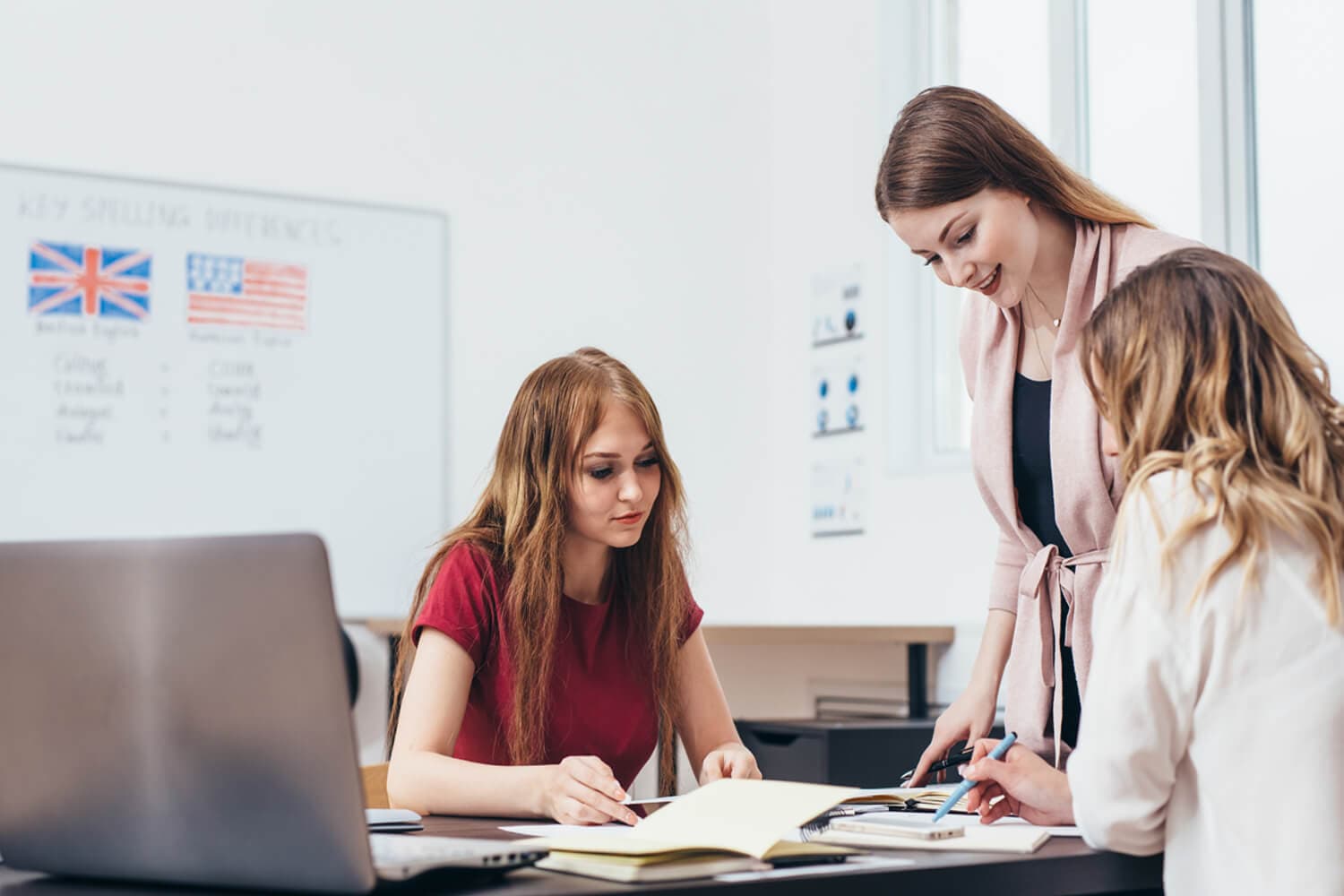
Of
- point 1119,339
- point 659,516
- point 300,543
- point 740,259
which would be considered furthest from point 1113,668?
point 740,259

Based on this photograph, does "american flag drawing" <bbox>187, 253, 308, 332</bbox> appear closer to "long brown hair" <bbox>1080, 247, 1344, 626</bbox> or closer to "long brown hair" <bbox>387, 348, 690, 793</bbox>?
"long brown hair" <bbox>387, 348, 690, 793</bbox>

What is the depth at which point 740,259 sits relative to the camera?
3.99m

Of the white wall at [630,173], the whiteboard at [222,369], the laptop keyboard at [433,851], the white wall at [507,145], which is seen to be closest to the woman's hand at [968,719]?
the laptop keyboard at [433,851]

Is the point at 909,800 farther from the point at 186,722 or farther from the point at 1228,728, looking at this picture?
the point at 186,722

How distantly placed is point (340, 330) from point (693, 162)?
1102 millimetres

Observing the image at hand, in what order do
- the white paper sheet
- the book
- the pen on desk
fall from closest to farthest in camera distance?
the book, the white paper sheet, the pen on desk

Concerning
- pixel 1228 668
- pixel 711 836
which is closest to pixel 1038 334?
pixel 1228 668

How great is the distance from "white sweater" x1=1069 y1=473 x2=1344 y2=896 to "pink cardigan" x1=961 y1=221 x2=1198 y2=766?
0.47 metres

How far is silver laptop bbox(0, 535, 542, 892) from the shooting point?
2.64ft

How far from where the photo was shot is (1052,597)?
1528 mm

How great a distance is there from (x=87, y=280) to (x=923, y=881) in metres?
2.77

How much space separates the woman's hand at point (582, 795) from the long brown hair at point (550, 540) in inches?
12.7

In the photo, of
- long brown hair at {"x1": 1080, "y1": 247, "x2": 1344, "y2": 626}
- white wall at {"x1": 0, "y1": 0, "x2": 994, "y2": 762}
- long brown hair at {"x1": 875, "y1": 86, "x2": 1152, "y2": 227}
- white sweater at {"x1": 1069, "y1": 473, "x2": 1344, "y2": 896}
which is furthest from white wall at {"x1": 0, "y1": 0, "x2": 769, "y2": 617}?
white sweater at {"x1": 1069, "y1": 473, "x2": 1344, "y2": 896}

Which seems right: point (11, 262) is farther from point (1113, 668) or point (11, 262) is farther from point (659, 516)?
point (1113, 668)
